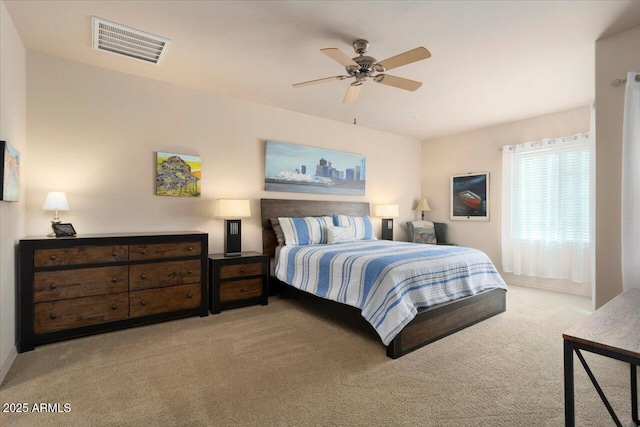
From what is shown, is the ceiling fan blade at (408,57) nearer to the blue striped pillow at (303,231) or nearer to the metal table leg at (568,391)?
the metal table leg at (568,391)

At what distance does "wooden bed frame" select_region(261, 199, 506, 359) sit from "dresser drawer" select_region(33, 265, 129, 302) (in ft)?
6.11

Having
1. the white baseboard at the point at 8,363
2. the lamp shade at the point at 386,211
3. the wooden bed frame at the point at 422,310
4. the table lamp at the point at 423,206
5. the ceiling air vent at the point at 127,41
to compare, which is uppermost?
the ceiling air vent at the point at 127,41

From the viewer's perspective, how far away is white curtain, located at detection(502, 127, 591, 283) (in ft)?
14.5

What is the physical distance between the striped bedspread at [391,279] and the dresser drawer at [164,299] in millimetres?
1158

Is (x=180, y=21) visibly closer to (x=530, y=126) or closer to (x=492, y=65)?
(x=492, y=65)

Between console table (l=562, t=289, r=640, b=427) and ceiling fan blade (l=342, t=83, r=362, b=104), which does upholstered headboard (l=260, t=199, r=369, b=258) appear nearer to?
ceiling fan blade (l=342, t=83, r=362, b=104)

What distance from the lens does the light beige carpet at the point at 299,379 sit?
1.80 meters

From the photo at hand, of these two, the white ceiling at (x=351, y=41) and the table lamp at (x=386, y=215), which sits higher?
the white ceiling at (x=351, y=41)

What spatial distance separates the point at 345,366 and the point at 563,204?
4261 millimetres

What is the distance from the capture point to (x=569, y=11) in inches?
93.2

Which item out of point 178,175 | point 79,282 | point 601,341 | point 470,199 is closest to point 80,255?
point 79,282

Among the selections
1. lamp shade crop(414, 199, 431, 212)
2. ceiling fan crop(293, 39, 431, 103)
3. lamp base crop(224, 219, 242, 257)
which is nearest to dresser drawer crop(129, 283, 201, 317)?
lamp base crop(224, 219, 242, 257)

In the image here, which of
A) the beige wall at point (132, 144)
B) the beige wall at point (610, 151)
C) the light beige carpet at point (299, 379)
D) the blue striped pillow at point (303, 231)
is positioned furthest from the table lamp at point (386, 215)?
the beige wall at point (610, 151)

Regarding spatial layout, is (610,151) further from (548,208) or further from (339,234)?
(339,234)
